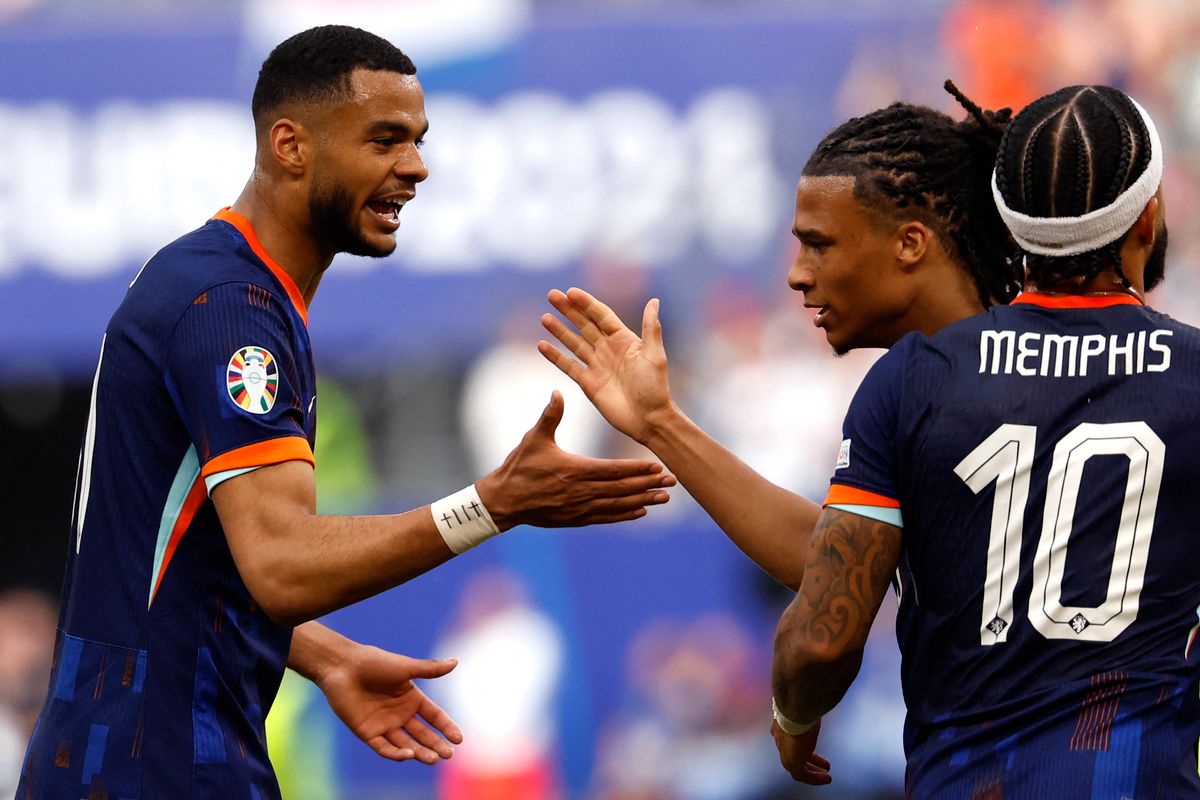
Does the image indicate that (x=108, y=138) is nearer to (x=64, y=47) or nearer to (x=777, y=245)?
(x=64, y=47)

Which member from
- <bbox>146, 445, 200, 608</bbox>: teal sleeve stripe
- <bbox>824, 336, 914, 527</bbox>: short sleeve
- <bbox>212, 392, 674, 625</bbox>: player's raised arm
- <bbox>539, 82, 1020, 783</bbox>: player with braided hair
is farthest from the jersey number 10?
<bbox>146, 445, 200, 608</bbox>: teal sleeve stripe

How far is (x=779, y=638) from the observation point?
11.8 feet

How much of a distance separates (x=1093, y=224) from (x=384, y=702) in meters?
2.19

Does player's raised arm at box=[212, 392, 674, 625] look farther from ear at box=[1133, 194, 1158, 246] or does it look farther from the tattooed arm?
ear at box=[1133, 194, 1158, 246]

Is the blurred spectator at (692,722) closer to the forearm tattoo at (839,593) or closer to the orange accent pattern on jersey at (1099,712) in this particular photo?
the forearm tattoo at (839,593)

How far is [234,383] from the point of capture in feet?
12.2

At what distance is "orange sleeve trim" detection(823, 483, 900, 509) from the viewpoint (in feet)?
11.3

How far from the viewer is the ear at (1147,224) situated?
11.5 feet

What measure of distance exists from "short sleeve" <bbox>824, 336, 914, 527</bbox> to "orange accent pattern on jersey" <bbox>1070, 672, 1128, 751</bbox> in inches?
19.6

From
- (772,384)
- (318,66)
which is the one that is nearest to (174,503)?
(318,66)

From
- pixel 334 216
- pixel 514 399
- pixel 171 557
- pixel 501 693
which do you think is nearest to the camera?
pixel 171 557

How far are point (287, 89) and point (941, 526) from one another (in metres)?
2.08

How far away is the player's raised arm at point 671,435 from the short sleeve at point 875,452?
18.5 inches

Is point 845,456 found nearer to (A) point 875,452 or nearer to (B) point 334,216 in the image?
(A) point 875,452
